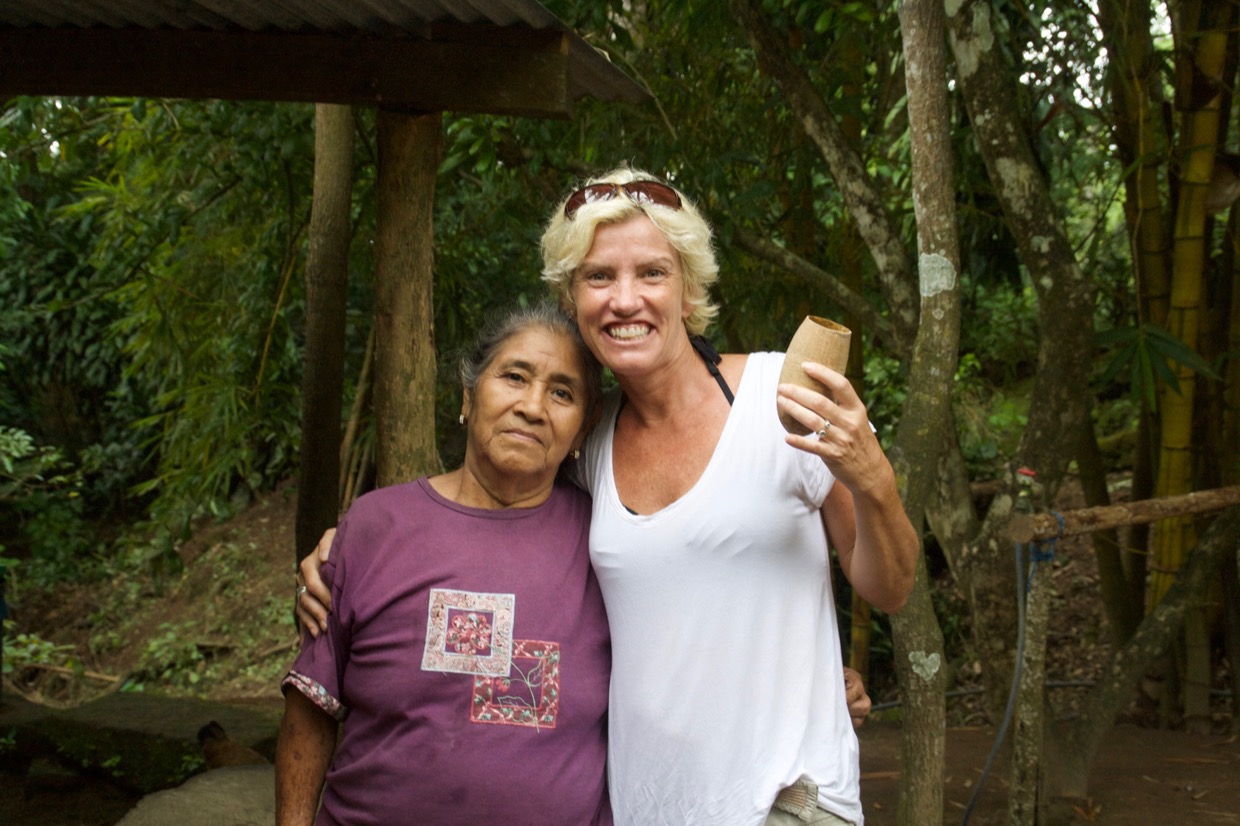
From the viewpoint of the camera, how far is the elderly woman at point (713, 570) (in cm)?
184

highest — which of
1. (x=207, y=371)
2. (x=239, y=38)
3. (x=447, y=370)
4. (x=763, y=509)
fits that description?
(x=239, y=38)

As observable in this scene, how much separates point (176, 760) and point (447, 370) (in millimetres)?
3369

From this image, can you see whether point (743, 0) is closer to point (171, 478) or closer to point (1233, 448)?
point (1233, 448)

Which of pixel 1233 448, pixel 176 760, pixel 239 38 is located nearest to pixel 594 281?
pixel 239 38

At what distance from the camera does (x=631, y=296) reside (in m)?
1.98

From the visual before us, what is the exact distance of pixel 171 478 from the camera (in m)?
5.47

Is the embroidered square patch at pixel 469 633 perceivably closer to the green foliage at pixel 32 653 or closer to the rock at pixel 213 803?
the rock at pixel 213 803

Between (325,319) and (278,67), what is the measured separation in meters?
1.59

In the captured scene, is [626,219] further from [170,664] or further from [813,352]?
[170,664]

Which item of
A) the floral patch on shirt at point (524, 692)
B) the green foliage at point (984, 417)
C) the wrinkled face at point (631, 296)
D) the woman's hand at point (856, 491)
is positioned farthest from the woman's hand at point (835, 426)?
the green foliage at point (984, 417)

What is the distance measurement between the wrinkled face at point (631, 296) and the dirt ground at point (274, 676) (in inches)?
99.0

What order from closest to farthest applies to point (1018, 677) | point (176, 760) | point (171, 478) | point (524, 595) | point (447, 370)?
point (524, 595) → point (447, 370) → point (1018, 677) → point (176, 760) → point (171, 478)

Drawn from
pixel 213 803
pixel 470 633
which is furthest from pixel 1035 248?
pixel 213 803

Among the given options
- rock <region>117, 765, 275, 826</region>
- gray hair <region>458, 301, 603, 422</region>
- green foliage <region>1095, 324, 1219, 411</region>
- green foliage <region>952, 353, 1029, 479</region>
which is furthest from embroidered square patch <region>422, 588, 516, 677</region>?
green foliage <region>952, 353, 1029, 479</region>
